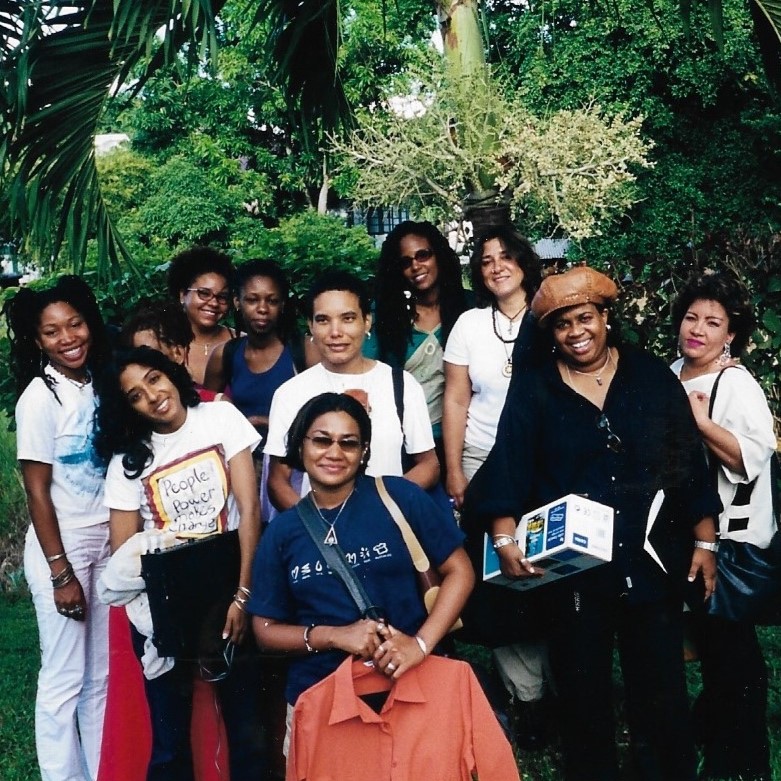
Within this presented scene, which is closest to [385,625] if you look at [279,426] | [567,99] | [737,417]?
[279,426]

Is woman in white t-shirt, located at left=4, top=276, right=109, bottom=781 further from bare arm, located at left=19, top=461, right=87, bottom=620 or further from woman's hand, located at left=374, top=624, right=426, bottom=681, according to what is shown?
woman's hand, located at left=374, top=624, right=426, bottom=681

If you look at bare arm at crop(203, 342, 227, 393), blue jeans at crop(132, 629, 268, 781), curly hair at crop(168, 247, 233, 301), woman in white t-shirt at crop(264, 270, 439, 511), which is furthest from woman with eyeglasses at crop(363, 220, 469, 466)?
blue jeans at crop(132, 629, 268, 781)

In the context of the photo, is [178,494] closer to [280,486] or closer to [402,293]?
[280,486]

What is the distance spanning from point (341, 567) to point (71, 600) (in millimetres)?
1246

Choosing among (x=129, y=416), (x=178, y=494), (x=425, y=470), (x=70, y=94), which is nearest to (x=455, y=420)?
(x=425, y=470)

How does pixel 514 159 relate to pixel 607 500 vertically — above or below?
above

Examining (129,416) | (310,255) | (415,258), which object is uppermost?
(310,255)

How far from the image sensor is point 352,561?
280 cm

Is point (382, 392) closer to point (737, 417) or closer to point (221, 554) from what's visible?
point (221, 554)

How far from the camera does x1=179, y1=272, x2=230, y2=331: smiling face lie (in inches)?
167

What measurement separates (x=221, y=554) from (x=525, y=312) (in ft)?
4.99

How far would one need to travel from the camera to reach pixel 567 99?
22.4 meters

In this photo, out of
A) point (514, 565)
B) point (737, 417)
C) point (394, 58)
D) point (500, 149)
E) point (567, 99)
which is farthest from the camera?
point (394, 58)

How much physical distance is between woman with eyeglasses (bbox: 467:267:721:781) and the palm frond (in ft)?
7.55
